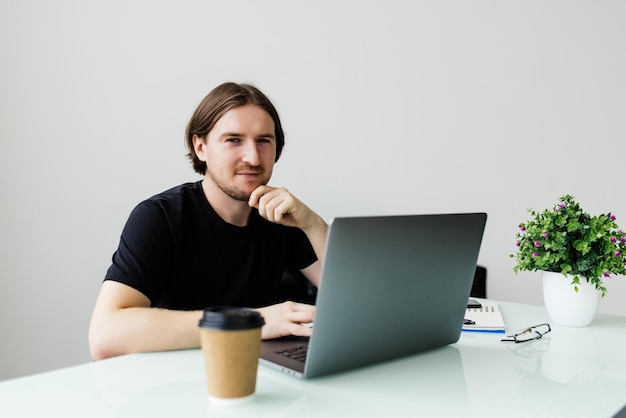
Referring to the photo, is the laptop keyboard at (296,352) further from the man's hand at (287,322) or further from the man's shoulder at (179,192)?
the man's shoulder at (179,192)

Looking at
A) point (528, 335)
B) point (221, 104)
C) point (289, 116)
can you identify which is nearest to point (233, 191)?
point (221, 104)

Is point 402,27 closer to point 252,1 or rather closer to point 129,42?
point 252,1

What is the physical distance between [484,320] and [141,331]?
2.57ft

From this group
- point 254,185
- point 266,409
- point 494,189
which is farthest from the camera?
point 494,189

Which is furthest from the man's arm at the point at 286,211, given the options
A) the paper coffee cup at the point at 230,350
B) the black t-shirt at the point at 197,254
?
the paper coffee cup at the point at 230,350

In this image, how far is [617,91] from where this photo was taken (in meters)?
2.34

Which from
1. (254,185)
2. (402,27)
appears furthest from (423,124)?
(254,185)

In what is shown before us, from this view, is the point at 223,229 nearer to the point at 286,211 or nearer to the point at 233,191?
the point at 233,191

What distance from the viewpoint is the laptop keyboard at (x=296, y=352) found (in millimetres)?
1017

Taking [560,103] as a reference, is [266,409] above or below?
below

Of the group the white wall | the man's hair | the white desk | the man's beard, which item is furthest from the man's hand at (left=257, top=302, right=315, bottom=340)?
the white wall

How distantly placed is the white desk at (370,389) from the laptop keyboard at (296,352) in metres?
0.04

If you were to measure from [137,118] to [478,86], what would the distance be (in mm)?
1507

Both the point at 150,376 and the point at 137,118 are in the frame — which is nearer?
the point at 150,376
